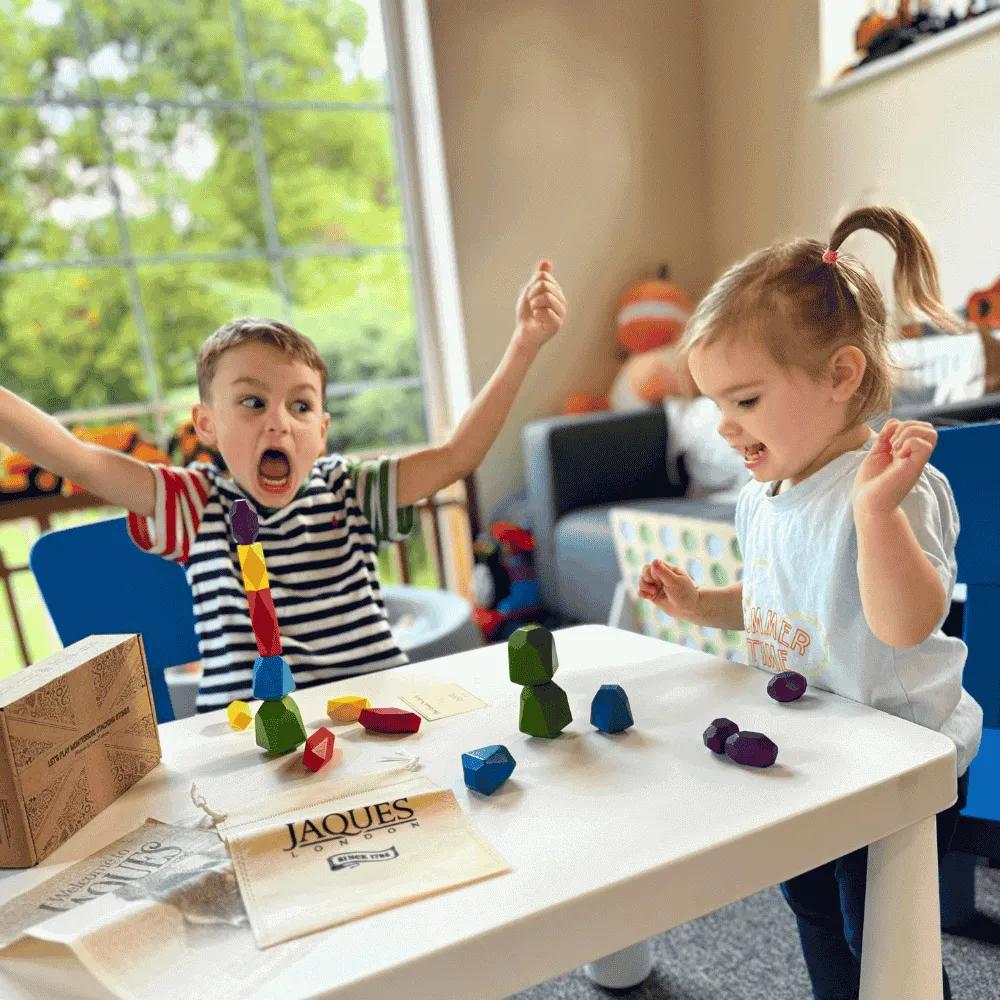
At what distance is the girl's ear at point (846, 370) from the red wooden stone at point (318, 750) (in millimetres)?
496

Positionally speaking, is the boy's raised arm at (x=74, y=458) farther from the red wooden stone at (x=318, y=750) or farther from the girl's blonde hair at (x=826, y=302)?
the girl's blonde hair at (x=826, y=302)

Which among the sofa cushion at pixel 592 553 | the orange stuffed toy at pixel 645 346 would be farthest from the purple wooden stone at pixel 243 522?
the orange stuffed toy at pixel 645 346

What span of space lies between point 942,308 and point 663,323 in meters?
2.21

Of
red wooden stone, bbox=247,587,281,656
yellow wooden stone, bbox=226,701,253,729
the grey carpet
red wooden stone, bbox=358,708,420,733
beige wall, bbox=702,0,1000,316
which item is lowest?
the grey carpet

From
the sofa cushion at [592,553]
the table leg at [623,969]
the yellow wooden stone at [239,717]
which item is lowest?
the table leg at [623,969]

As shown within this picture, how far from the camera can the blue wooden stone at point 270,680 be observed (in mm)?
628

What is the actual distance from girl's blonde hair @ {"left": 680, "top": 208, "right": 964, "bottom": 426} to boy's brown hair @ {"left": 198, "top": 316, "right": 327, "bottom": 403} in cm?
43

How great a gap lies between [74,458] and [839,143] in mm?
2504

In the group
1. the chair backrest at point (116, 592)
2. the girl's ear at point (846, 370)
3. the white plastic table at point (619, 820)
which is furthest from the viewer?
the chair backrest at point (116, 592)

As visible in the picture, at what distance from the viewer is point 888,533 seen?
0.61 metres

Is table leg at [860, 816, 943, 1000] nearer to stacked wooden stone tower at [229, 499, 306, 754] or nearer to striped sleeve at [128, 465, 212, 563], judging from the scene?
stacked wooden stone tower at [229, 499, 306, 754]

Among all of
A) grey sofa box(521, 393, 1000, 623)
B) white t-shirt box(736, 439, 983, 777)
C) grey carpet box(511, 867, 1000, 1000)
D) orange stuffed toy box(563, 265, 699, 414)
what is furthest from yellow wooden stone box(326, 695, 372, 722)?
orange stuffed toy box(563, 265, 699, 414)

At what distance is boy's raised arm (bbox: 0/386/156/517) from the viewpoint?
90 centimetres

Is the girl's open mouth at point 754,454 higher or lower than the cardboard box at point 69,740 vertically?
higher
